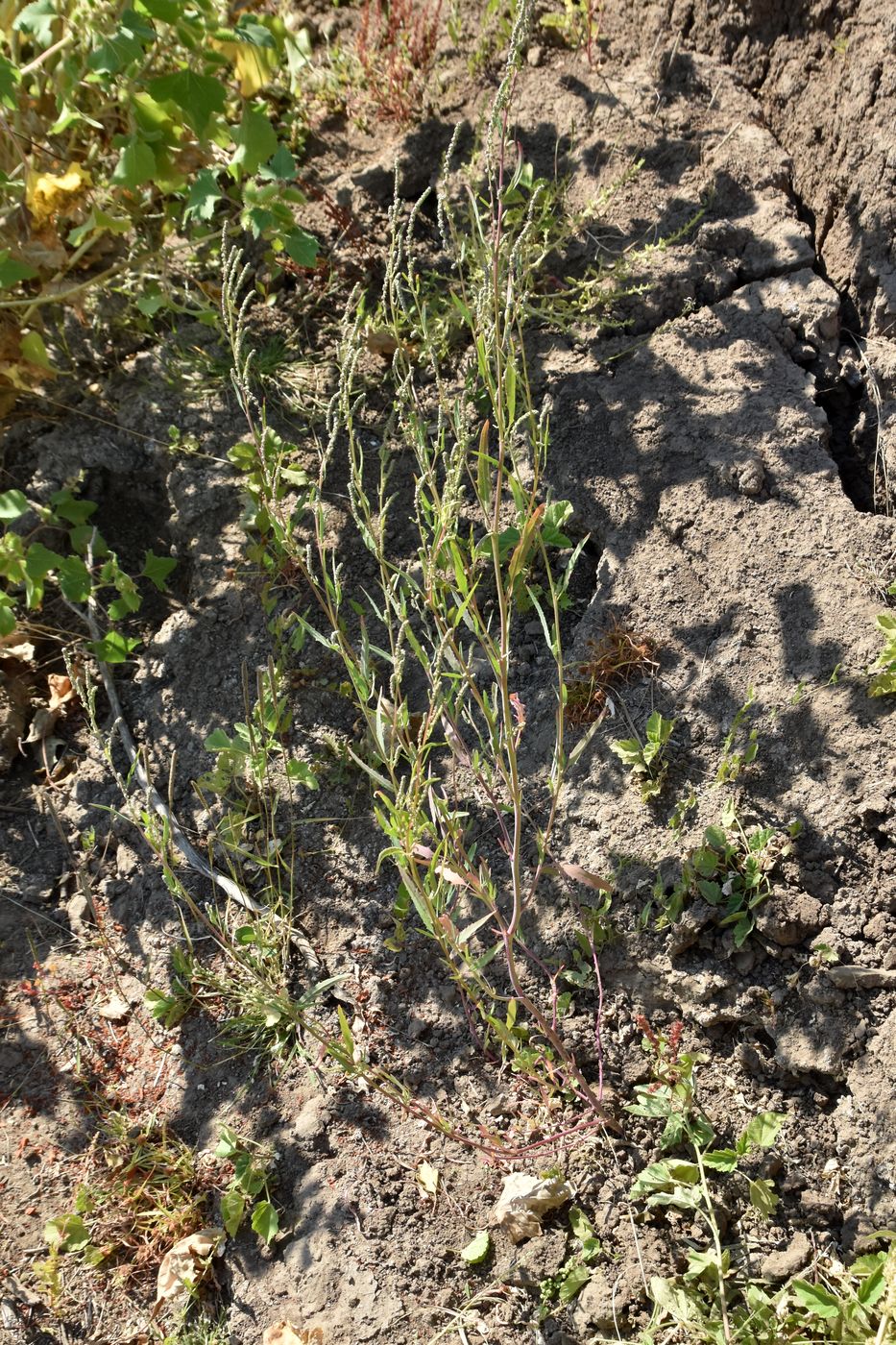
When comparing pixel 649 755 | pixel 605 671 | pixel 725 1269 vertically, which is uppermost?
pixel 605 671

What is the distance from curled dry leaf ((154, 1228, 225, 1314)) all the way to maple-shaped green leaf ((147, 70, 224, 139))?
8.56 ft

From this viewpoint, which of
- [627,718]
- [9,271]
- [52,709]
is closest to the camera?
[627,718]

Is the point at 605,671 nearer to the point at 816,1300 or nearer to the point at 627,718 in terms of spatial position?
the point at 627,718

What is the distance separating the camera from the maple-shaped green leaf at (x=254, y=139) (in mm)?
2613

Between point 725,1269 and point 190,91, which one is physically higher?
point 190,91

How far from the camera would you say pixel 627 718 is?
8.22ft

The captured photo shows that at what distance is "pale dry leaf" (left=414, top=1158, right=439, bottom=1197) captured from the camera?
218 cm

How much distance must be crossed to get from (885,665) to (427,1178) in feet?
4.88

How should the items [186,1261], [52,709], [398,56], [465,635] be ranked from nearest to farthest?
[186,1261]
[465,635]
[52,709]
[398,56]

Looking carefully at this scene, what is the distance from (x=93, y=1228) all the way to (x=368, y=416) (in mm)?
2237

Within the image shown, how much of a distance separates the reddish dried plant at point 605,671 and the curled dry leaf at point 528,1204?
103 cm

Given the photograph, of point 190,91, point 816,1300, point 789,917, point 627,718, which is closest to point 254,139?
point 190,91

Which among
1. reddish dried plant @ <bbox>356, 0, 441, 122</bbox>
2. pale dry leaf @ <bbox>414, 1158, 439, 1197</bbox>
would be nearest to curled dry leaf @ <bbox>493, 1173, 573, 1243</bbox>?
pale dry leaf @ <bbox>414, 1158, 439, 1197</bbox>

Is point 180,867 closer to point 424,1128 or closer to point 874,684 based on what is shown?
point 424,1128
